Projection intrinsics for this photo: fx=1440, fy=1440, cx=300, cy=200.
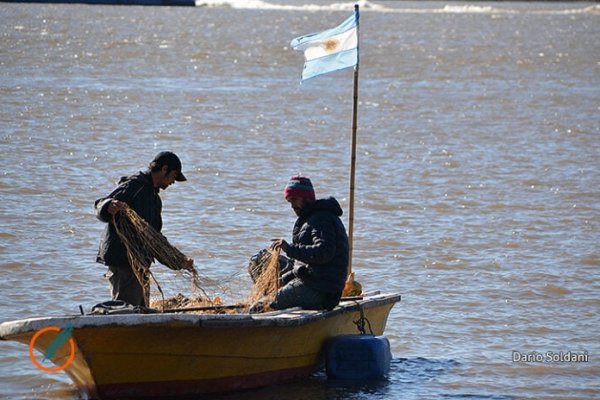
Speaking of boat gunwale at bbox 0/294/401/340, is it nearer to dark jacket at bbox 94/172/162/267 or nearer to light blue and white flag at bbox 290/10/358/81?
dark jacket at bbox 94/172/162/267

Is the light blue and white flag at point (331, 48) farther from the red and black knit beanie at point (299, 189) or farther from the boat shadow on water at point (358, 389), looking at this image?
the boat shadow on water at point (358, 389)

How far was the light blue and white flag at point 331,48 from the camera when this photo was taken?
38.9ft

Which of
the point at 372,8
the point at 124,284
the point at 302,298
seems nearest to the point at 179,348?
the point at 124,284

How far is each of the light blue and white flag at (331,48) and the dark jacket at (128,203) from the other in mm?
2393

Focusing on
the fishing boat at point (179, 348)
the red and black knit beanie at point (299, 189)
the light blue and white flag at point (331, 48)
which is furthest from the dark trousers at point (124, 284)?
the light blue and white flag at point (331, 48)

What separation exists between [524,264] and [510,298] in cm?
142

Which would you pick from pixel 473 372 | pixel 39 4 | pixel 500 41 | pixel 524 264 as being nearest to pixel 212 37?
pixel 500 41

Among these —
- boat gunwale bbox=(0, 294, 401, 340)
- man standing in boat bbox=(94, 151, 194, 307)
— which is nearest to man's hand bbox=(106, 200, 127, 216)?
man standing in boat bbox=(94, 151, 194, 307)

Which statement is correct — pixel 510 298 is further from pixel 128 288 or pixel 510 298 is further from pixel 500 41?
pixel 500 41

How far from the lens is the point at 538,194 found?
18.9m

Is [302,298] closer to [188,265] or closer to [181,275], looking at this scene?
[188,265]

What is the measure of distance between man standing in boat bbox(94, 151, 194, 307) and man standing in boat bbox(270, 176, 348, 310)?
0.86 m

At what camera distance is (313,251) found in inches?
389

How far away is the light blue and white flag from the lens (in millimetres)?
11844
